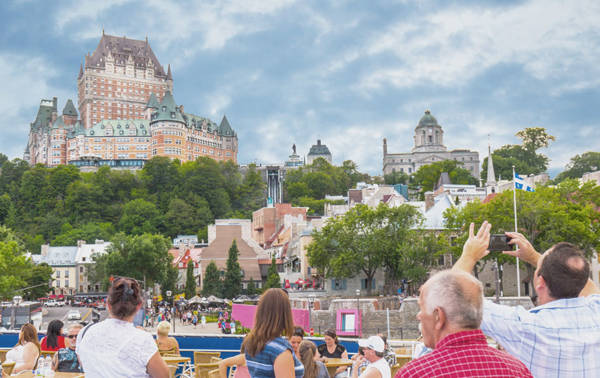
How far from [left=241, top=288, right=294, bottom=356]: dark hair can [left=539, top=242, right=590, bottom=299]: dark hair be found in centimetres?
210

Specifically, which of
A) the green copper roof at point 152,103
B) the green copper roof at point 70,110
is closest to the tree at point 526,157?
the green copper roof at point 152,103

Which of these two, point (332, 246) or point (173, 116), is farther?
point (173, 116)

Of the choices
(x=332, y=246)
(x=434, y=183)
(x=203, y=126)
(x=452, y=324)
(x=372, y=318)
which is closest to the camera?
(x=452, y=324)

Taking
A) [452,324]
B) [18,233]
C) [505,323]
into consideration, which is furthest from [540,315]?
[18,233]

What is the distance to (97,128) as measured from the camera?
15862 cm

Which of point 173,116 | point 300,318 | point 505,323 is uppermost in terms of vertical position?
point 173,116

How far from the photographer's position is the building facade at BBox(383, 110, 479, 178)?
168750 mm

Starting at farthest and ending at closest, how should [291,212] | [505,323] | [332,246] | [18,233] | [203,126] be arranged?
[203,126] → [18,233] → [291,212] → [332,246] → [505,323]

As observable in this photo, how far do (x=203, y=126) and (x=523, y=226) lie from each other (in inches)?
4987

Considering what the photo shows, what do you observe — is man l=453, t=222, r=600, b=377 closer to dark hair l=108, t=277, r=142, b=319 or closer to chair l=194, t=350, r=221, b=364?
dark hair l=108, t=277, r=142, b=319

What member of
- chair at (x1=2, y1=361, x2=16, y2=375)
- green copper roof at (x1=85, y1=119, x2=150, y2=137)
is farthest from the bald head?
green copper roof at (x1=85, y1=119, x2=150, y2=137)

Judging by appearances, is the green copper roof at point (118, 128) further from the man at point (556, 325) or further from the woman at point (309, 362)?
the man at point (556, 325)

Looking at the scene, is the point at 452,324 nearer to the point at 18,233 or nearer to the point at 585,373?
the point at 585,373

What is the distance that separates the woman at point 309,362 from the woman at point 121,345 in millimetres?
2626
